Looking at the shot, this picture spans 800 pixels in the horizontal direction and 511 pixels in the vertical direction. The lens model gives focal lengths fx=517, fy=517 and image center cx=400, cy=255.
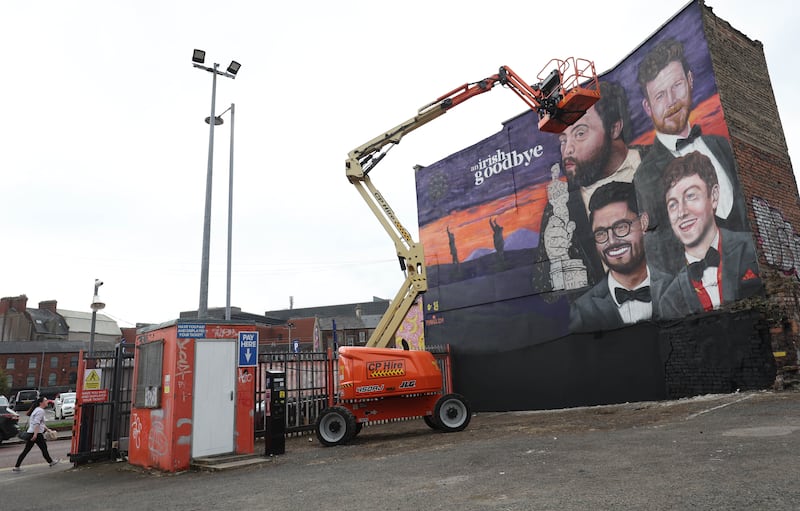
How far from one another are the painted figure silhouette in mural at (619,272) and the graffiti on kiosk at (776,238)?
2.44m

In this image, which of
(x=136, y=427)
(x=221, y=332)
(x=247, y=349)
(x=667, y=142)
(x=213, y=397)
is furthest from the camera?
(x=667, y=142)

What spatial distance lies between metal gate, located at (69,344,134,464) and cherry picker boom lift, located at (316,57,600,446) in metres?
4.79

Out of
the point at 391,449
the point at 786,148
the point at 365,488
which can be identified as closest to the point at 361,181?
the point at 391,449

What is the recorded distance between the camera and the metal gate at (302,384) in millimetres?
14125

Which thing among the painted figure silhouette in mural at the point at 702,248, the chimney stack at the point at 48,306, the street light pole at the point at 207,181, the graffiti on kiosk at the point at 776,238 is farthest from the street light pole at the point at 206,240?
the chimney stack at the point at 48,306

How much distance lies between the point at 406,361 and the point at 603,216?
8.24 meters

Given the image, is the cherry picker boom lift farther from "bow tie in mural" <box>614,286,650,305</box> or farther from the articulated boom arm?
"bow tie in mural" <box>614,286,650,305</box>

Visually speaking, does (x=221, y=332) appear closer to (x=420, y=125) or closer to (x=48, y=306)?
(x=420, y=125)

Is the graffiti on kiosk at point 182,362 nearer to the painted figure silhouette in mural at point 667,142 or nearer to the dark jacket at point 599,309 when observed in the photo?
the dark jacket at point 599,309

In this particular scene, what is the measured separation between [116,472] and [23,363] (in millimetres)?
66207

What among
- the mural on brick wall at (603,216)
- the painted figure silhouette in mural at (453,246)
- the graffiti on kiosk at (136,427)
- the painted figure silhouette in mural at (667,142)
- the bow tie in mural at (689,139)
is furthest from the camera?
the painted figure silhouette in mural at (453,246)

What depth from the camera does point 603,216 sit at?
16516mm

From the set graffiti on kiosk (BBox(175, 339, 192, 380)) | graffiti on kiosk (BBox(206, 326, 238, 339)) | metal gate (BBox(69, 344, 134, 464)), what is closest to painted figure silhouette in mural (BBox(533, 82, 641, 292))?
graffiti on kiosk (BBox(206, 326, 238, 339))

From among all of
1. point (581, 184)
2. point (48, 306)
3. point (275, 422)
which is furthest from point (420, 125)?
point (48, 306)
